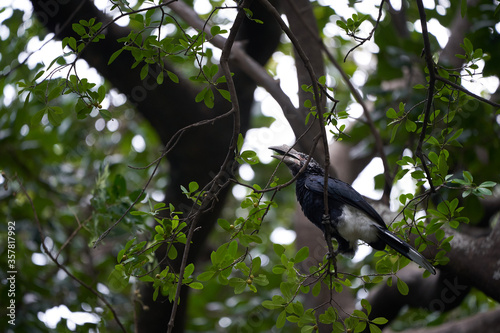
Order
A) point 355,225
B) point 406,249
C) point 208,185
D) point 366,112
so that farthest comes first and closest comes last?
point 366,112 < point 355,225 < point 406,249 < point 208,185

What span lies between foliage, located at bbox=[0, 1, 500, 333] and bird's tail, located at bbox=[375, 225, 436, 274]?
0.03 metres

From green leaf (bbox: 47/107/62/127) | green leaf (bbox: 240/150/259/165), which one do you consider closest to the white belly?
green leaf (bbox: 240/150/259/165)

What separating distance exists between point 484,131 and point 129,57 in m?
2.33

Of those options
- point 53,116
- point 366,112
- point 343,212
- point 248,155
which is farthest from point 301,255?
point 366,112

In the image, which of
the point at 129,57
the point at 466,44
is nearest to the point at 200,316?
the point at 129,57

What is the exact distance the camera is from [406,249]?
200 cm

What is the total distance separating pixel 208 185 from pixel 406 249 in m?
0.86

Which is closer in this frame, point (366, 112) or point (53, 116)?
point (53, 116)

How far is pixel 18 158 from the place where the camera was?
3.87 meters

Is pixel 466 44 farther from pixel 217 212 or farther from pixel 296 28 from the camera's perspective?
pixel 217 212

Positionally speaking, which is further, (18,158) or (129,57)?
(18,158)

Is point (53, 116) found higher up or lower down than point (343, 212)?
higher up

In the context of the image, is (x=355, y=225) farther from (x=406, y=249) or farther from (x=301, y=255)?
(x=301, y=255)

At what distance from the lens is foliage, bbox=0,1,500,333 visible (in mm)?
1837
